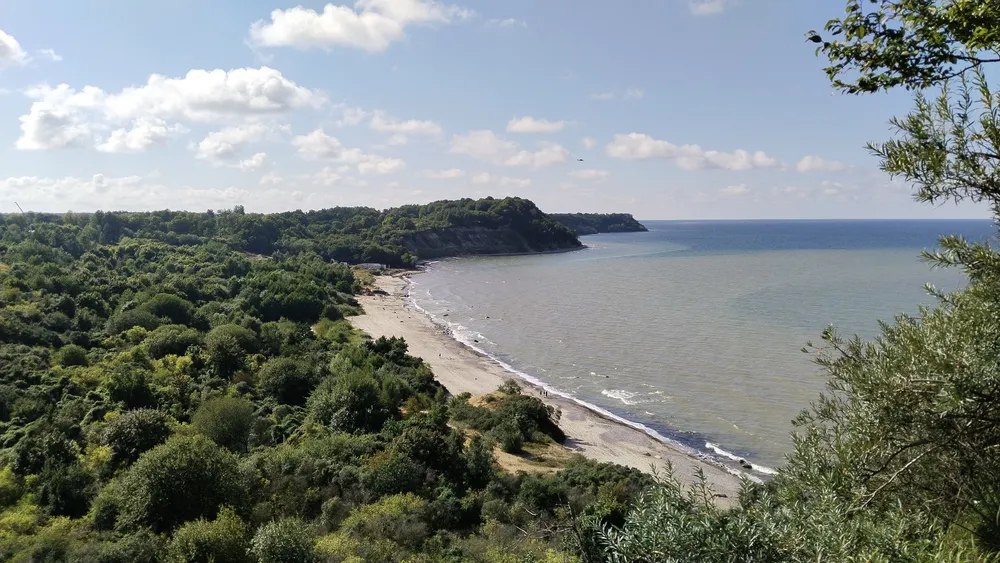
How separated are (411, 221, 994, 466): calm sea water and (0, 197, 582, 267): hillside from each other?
2928 cm

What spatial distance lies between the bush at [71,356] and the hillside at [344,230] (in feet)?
188

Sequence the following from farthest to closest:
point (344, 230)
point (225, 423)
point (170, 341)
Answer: point (344, 230) < point (170, 341) < point (225, 423)

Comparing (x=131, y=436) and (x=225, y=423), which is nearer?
(x=131, y=436)

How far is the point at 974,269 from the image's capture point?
16.4 ft

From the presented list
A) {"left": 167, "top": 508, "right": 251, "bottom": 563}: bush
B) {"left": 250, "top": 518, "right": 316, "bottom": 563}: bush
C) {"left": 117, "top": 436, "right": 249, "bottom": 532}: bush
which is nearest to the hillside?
{"left": 117, "top": 436, "right": 249, "bottom": 532}: bush

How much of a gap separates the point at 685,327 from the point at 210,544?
49249 mm

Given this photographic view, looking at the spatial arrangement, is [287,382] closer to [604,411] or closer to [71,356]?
[71,356]

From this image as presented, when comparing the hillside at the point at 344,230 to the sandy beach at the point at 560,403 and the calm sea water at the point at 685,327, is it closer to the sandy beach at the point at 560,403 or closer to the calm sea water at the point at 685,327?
the calm sea water at the point at 685,327

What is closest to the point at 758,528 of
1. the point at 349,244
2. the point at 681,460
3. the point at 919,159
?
the point at 919,159

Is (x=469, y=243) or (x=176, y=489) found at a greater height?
(x=469, y=243)

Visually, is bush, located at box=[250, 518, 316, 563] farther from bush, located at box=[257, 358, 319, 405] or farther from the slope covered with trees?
bush, located at box=[257, 358, 319, 405]

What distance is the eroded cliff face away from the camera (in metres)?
142

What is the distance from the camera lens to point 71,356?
34000 mm

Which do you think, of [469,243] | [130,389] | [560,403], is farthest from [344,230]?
[130,389]
